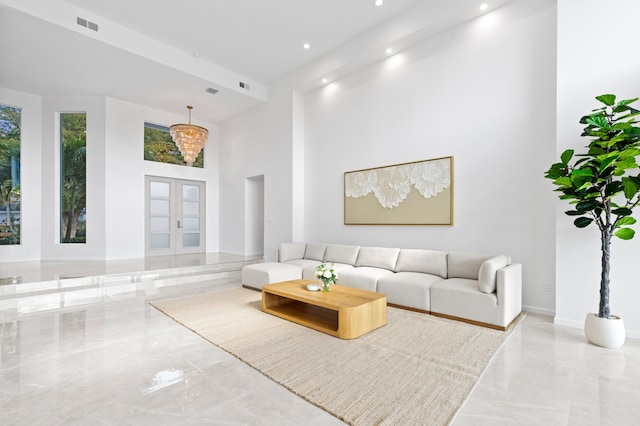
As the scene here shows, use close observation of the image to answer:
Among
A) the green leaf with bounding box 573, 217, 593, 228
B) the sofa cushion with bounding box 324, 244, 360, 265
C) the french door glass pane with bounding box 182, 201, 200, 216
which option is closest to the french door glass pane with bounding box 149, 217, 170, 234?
the french door glass pane with bounding box 182, 201, 200, 216

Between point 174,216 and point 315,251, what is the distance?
4.72m

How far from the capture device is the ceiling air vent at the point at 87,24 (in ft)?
15.2

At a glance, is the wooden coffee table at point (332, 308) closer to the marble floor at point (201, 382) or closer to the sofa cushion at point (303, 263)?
the marble floor at point (201, 382)

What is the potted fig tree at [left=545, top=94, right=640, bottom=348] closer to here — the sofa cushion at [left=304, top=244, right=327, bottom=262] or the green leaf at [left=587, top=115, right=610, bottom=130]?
the green leaf at [left=587, top=115, right=610, bottom=130]

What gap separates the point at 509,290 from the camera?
332cm

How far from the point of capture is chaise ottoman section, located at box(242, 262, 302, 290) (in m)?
4.93

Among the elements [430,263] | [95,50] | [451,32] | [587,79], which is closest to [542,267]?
[430,263]

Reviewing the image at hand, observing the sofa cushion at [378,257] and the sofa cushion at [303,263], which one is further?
the sofa cushion at [303,263]

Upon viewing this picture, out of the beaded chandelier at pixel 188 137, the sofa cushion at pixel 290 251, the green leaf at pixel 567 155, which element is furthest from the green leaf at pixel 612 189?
the beaded chandelier at pixel 188 137

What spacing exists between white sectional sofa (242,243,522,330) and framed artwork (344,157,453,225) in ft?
2.01

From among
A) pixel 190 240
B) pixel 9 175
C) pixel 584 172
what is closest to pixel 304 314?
pixel 584 172

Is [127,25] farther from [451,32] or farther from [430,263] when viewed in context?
[430,263]

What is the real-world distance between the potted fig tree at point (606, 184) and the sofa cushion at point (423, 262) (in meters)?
1.58

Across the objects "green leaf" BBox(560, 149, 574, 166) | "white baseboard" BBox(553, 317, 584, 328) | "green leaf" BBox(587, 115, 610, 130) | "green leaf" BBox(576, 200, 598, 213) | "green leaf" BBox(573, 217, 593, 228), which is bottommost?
"white baseboard" BBox(553, 317, 584, 328)
